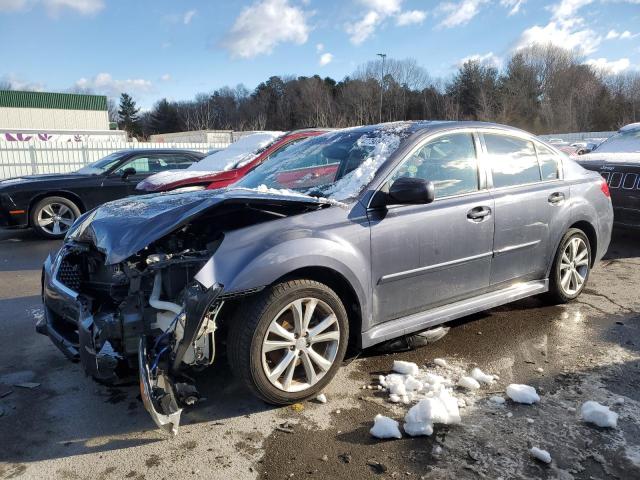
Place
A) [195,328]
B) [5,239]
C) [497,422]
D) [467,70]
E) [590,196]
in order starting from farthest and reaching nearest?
1. [467,70]
2. [5,239]
3. [590,196]
4. [497,422]
5. [195,328]

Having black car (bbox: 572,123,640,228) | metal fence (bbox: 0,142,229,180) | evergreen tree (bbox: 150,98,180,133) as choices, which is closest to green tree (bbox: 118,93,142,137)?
evergreen tree (bbox: 150,98,180,133)

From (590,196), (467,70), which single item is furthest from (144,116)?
(590,196)

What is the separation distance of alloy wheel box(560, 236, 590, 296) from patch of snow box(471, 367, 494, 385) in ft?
5.55

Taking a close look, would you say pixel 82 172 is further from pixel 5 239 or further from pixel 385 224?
pixel 385 224

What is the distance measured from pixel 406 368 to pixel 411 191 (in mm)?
1196

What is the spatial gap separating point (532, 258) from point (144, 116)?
9575 cm

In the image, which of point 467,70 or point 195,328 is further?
point 467,70

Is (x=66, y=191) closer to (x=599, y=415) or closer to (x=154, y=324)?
(x=154, y=324)

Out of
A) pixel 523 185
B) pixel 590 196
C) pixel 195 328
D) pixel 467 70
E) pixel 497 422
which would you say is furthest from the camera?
pixel 467 70

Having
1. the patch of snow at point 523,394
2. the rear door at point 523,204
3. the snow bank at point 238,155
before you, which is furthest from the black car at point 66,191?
the patch of snow at point 523,394

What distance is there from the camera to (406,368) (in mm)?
3355

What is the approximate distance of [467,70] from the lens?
57.3 meters

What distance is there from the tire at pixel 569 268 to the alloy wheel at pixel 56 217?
7801 millimetres

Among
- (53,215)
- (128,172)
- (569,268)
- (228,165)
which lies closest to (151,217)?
(569,268)
